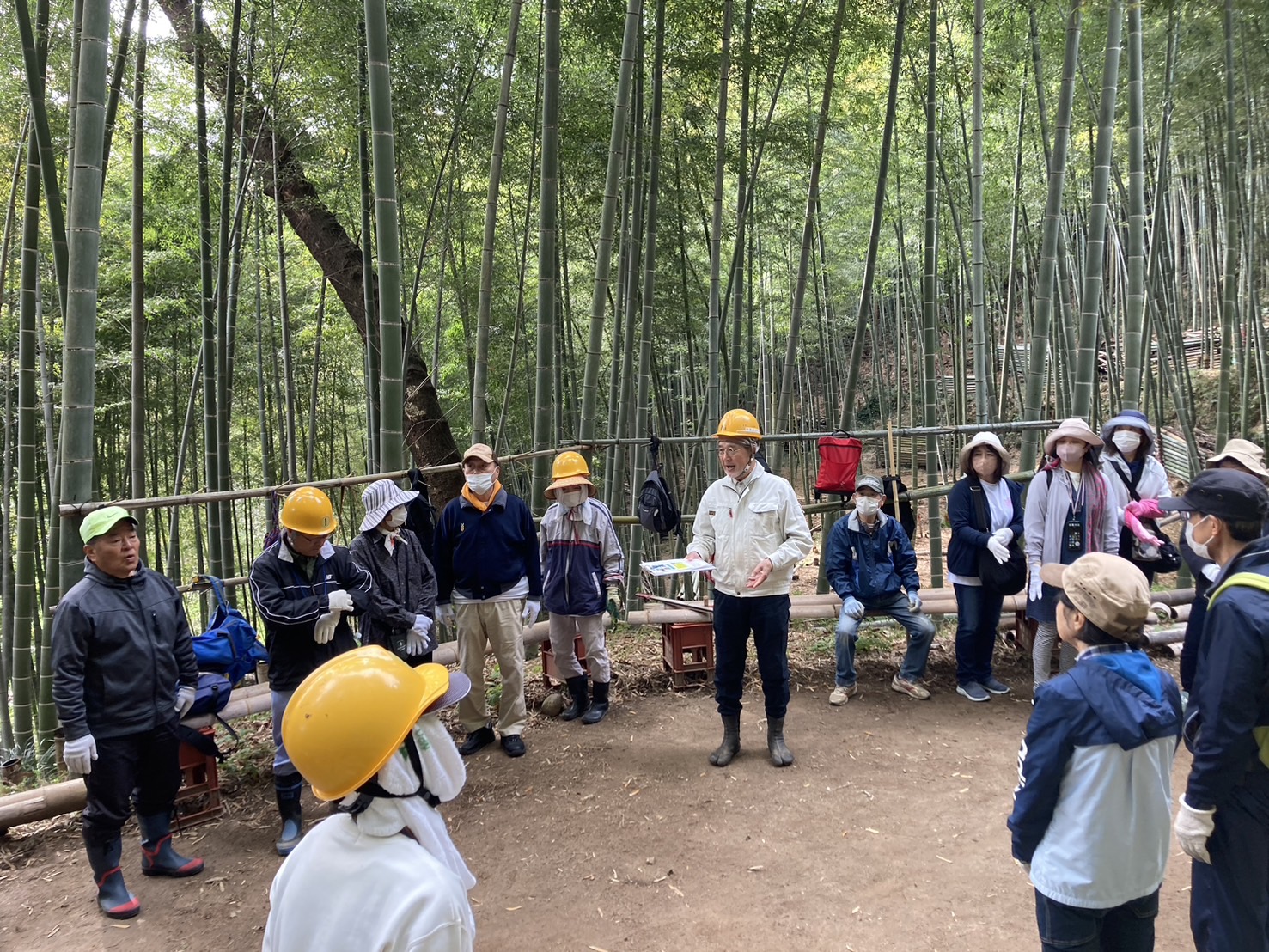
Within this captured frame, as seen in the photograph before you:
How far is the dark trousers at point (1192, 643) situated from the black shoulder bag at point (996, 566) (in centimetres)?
161

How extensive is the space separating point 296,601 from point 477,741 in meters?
1.24

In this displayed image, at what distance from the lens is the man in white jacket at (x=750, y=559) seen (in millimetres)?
2998

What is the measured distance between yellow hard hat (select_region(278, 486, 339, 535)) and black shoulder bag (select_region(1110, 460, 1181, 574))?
10.9ft

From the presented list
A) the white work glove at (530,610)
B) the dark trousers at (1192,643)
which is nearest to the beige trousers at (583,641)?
the white work glove at (530,610)

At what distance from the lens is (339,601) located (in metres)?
2.61

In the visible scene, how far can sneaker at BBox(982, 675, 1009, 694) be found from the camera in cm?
382

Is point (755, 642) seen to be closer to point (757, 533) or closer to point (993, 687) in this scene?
point (757, 533)

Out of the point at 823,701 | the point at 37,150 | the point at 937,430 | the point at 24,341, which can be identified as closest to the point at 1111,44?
the point at 937,430

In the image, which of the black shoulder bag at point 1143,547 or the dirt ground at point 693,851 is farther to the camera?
the black shoulder bag at point 1143,547

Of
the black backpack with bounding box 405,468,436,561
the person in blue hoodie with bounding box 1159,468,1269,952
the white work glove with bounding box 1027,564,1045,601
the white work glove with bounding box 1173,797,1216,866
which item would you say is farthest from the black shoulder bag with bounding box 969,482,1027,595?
the black backpack with bounding box 405,468,436,561

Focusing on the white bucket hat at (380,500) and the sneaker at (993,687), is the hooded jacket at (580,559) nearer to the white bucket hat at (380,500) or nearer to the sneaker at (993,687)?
the white bucket hat at (380,500)

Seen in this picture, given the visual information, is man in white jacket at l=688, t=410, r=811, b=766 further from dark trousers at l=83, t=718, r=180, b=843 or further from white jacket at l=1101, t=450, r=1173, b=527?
dark trousers at l=83, t=718, r=180, b=843

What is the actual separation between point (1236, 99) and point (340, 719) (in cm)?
624

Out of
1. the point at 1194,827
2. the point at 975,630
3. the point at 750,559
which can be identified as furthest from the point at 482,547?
the point at 1194,827
